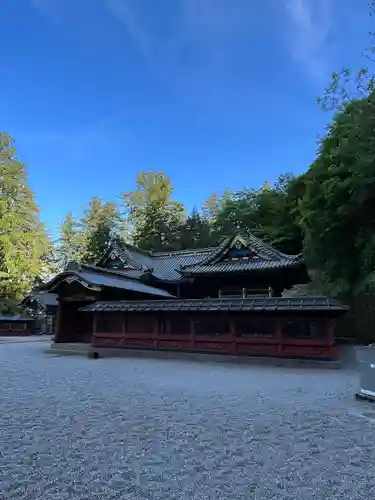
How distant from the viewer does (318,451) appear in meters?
4.11

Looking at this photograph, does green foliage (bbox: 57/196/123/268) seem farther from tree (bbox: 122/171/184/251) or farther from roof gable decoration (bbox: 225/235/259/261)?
roof gable decoration (bbox: 225/235/259/261)

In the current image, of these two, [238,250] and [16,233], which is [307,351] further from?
[16,233]

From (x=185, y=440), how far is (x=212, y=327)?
901cm

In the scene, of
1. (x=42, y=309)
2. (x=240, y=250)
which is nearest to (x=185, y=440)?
(x=240, y=250)

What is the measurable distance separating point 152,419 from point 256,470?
7.25 feet

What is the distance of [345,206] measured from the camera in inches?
579

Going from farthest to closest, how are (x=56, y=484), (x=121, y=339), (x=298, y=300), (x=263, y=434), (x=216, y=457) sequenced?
(x=121, y=339), (x=298, y=300), (x=263, y=434), (x=216, y=457), (x=56, y=484)

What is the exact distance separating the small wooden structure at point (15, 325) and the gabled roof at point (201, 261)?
861 centimetres

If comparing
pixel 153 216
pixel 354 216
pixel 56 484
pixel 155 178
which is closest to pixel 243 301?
pixel 354 216

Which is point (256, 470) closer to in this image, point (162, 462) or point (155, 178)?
point (162, 462)

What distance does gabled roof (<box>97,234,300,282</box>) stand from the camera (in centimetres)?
2028

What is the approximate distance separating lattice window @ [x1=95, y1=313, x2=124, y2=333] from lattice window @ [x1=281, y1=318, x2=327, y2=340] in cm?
682

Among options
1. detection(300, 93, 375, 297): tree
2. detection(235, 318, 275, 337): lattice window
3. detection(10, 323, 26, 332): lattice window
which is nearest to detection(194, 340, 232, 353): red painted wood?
detection(235, 318, 275, 337): lattice window

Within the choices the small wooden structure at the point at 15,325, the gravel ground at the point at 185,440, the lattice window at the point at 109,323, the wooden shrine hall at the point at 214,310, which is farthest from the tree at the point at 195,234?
the gravel ground at the point at 185,440
